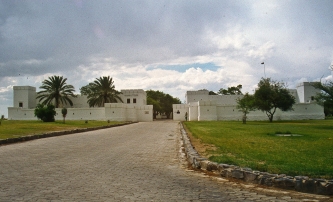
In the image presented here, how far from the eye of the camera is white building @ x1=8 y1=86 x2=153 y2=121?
177ft

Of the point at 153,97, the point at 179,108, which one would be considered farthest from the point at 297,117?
the point at 153,97

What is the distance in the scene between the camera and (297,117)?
54.7 metres

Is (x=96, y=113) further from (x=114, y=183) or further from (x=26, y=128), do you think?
(x=114, y=183)

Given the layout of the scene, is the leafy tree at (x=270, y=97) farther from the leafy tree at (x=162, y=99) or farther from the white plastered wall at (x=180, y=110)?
the leafy tree at (x=162, y=99)

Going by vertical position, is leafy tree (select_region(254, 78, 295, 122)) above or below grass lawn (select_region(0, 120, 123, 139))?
above

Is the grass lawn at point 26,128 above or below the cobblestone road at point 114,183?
above

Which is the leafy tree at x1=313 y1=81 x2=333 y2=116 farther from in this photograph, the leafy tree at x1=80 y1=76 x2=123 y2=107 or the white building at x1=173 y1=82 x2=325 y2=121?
the leafy tree at x1=80 y1=76 x2=123 y2=107

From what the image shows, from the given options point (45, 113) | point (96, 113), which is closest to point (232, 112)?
point (96, 113)

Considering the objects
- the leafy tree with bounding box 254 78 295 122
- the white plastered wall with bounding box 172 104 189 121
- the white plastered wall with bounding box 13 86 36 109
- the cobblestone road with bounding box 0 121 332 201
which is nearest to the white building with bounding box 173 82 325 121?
the white plastered wall with bounding box 172 104 189 121

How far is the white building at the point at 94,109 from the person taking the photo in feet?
177

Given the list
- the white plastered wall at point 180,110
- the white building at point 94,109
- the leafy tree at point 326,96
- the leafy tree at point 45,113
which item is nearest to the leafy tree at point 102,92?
the white building at point 94,109

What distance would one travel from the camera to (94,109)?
54.8m

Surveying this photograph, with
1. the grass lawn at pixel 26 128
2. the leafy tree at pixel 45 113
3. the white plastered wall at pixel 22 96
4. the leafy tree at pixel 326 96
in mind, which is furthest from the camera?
the white plastered wall at pixel 22 96

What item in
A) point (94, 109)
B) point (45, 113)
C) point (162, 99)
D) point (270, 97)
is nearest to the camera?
point (45, 113)
